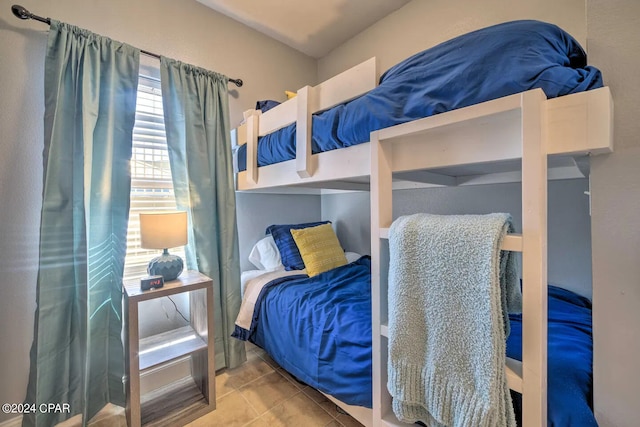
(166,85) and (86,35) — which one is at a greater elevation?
(86,35)

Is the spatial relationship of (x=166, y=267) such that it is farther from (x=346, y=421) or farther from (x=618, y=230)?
(x=618, y=230)

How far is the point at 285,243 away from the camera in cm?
212

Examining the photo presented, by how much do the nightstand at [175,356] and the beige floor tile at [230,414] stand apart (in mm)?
42

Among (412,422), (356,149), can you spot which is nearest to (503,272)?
(412,422)

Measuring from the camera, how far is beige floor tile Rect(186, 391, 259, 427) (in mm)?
1352

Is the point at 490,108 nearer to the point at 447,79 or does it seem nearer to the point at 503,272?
the point at 447,79

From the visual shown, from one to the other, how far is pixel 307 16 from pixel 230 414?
2918mm

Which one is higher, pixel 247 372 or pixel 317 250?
pixel 317 250

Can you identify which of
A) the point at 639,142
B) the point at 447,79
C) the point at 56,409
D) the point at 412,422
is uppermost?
the point at 447,79

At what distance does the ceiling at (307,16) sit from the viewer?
1.99 metres

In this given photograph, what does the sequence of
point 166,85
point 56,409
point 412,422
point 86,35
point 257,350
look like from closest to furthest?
1. point 412,422
2. point 56,409
3. point 86,35
4. point 166,85
5. point 257,350

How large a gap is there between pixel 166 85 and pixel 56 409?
190 cm

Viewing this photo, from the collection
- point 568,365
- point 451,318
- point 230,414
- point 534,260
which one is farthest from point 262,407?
point 534,260

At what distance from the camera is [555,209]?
1.50 m
